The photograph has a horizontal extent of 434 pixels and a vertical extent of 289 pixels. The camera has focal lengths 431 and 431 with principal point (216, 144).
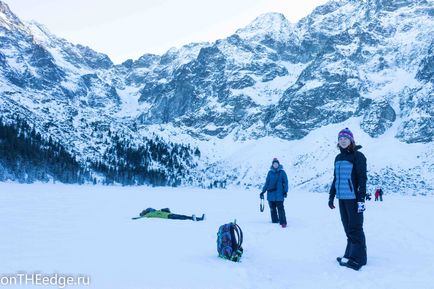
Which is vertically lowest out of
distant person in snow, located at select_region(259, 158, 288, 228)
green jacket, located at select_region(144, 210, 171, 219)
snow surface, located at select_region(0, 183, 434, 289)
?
snow surface, located at select_region(0, 183, 434, 289)

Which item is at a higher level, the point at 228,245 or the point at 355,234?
the point at 355,234

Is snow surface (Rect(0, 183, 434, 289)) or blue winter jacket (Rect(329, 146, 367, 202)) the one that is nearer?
snow surface (Rect(0, 183, 434, 289))

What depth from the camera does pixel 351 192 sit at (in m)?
10.5

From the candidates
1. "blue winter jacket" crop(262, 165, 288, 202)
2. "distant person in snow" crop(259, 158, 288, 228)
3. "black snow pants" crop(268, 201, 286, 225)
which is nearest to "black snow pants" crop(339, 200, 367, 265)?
"black snow pants" crop(268, 201, 286, 225)

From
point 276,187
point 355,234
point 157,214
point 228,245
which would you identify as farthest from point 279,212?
point 355,234

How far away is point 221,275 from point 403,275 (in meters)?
3.77

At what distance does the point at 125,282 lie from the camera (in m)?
7.58

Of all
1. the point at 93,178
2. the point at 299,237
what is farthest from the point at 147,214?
the point at 93,178

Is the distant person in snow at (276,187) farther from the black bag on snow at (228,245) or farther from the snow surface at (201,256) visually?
the black bag on snow at (228,245)

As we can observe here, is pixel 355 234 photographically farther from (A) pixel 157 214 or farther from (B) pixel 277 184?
(A) pixel 157 214

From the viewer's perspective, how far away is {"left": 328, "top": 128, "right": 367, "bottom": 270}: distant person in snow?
10.2 metres

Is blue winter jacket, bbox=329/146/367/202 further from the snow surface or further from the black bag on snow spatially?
the black bag on snow

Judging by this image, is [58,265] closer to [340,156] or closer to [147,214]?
[340,156]

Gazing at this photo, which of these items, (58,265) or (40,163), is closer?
(58,265)
